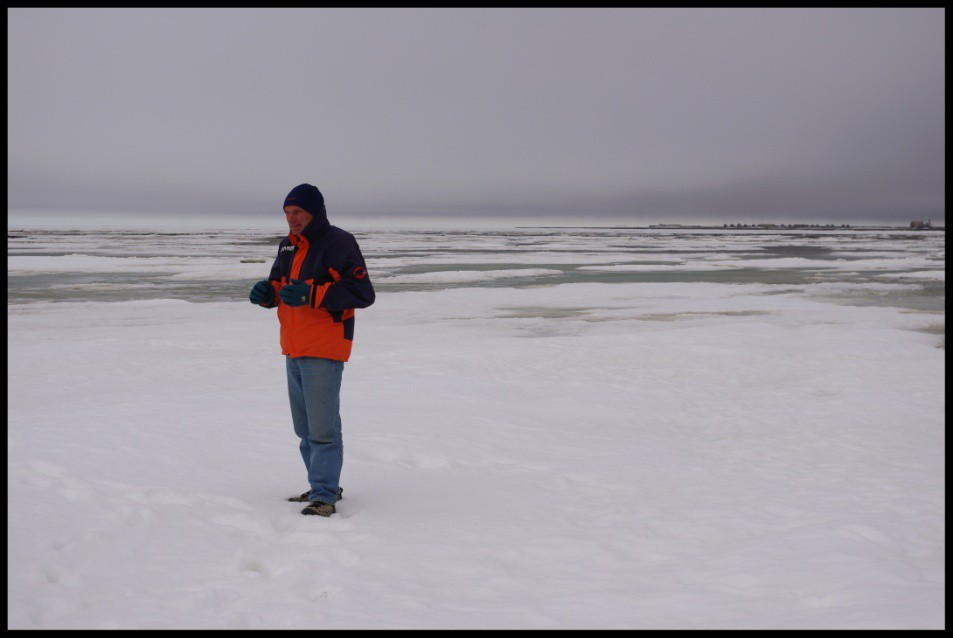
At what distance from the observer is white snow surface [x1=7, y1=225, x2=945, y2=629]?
3.22 meters

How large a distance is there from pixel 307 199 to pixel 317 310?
57cm

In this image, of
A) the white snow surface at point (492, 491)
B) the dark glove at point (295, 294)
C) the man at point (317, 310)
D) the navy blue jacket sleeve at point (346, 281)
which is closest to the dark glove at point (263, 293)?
the man at point (317, 310)

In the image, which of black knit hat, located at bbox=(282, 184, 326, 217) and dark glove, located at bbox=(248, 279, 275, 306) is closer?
black knit hat, located at bbox=(282, 184, 326, 217)

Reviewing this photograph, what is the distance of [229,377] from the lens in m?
9.28

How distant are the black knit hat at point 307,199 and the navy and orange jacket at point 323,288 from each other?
46 millimetres

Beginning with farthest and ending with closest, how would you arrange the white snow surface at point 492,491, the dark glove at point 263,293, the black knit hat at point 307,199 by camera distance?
the dark glove at point 263,293 < the black knit hat at point 307,199 < the white snow surface at point 492,491

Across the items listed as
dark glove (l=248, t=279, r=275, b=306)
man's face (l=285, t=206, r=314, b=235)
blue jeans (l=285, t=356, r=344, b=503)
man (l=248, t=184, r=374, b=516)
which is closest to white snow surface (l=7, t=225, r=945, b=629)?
blue jeans (l=285, t=356, r=344, b=503)

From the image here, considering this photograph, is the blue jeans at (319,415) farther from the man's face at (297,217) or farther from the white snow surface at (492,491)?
the man's face at (297,217)

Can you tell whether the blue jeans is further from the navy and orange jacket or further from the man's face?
the man's face

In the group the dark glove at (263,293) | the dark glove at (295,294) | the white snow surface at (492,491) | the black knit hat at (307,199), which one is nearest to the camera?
the white snow surface at (492,491)

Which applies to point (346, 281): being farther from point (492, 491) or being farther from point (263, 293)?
point (492, 491)

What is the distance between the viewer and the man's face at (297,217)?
3924mm

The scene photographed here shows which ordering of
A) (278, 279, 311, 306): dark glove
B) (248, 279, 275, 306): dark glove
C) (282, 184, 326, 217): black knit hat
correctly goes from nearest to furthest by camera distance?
1. (278, 279, 311, 306): dark glove
2. (282, 184, 326, 217): black knit hat
3. (248, 279, 275, 306): dark glove

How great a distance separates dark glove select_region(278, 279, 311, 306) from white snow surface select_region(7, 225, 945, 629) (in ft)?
3.83
